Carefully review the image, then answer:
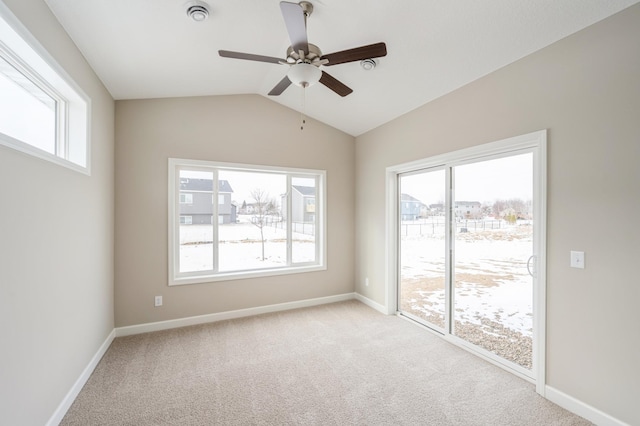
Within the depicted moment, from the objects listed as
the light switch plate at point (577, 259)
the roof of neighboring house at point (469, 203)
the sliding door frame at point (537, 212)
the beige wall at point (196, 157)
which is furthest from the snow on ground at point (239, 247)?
the light switch plate at point (577, 259)

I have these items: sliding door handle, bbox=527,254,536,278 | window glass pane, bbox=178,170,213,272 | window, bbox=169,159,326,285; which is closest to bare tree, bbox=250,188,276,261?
window, bbox=169,159,326,285

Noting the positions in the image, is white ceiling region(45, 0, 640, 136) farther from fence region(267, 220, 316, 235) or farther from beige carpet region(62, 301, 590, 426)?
beige carpet region(62, 301, 590, 426)

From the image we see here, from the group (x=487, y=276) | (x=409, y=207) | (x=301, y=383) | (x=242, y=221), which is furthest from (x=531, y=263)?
(x=242, y=221)

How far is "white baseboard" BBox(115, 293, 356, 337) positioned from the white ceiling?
8.92 ft

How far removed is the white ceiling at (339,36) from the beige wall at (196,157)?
0.42 metres

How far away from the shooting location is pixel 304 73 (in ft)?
6.49

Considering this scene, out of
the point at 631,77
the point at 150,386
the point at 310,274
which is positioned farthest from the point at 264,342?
the point at 631,77

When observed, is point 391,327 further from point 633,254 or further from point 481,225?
point 633,254

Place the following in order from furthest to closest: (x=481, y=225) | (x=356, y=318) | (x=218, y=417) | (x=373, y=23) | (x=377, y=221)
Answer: (x=377, y=221)
(x=356, y=318)
(x=481, y=225)
(x=373, y=23)
(x=218, y=417)

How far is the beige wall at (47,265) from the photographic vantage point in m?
1.49

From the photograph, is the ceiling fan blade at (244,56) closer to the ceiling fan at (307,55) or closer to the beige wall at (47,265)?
the ceiling fan at (307,55)

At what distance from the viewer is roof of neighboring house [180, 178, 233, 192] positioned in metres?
3.72

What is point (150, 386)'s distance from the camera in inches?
93.9

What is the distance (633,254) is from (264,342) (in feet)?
10.4
